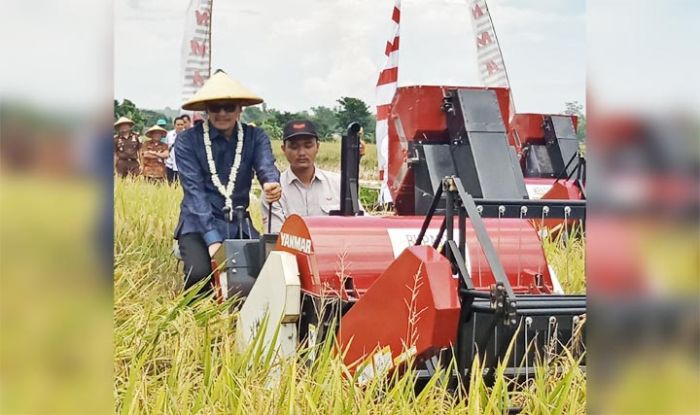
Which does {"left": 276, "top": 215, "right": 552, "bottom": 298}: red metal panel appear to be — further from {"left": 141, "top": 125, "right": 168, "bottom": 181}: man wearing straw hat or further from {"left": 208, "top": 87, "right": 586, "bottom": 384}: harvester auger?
{"left": 141, "top": 125, "right": 168, "bottom": 181}: man wearing straw hat

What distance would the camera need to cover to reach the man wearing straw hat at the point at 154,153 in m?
10.9

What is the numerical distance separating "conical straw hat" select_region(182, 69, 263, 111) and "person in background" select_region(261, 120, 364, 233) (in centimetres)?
66

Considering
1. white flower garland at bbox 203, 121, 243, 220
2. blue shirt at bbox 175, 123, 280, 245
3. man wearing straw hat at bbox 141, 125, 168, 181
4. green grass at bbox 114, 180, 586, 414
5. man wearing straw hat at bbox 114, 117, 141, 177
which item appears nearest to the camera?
green grass at bbox 114, 180, 586, 414

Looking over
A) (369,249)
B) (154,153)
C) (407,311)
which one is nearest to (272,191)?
(369,249)

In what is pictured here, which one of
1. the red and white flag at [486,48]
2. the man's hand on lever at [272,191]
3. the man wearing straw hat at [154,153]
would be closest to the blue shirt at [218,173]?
the man's hand on lever at [272,191]

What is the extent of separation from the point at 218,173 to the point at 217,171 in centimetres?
1

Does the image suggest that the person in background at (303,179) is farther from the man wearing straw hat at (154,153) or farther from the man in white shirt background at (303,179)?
the man wearing straw hat at (154,153)

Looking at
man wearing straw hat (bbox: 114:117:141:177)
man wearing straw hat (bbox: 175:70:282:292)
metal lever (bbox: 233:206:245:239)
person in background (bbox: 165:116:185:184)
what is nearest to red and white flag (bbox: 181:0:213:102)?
person in background (bbox: 165:116:185:184)

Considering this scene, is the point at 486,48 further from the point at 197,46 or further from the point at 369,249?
the point at 369,249

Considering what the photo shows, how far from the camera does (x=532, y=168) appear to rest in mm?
10195

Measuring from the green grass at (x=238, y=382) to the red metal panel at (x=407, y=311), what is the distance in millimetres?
118

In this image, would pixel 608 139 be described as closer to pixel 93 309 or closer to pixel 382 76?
pixel 93 309

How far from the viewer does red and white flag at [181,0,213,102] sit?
25.4 feet

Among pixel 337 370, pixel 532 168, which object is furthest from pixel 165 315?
pixel 532 168
